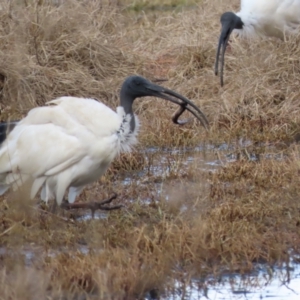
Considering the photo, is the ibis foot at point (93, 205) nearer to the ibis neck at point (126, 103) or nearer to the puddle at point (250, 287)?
the ibis neck at point (126, 103)

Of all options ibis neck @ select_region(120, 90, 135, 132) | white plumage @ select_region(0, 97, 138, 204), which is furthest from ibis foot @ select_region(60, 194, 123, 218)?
ibis neck @ select_region(120, 90, 135, 132)

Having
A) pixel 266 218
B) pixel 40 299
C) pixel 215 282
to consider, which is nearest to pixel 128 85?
pixel 266 218

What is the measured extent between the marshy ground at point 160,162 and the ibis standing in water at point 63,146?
222mm

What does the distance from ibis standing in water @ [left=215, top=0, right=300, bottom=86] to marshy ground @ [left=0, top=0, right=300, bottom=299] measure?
8.6 inches

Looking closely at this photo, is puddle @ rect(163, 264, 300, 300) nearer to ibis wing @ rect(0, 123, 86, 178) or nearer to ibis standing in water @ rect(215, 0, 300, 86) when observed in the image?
ibis wing @ rect(0, 123, 86, 178)

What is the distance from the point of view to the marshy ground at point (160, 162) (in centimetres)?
492

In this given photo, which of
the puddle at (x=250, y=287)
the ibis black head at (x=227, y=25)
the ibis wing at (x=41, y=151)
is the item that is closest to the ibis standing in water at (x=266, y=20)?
the ibis black head at (x=227, y=25)

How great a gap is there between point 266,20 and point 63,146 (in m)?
5.38

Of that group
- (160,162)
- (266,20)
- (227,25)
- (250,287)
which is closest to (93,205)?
(250,287)

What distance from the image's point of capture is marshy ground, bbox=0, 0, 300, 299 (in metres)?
4.92

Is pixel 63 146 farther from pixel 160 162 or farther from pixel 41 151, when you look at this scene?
pixel 160 162

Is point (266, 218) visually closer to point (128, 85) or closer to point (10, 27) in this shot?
point (128, 85)

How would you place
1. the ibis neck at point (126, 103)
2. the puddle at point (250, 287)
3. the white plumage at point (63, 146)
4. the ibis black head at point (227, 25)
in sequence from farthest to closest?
the ibis black head at point (227, 25) < the ibis neck at point (126, 103) < the white plumage at point (63, 146) < the puddle at point (250, 287)

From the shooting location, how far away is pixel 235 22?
10781 millimetres
